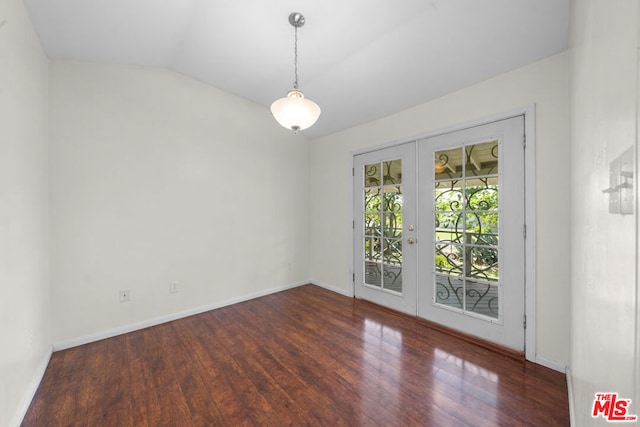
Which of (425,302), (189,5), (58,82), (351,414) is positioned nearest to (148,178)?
(58,82)

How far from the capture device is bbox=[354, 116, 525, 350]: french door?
7.27 feet

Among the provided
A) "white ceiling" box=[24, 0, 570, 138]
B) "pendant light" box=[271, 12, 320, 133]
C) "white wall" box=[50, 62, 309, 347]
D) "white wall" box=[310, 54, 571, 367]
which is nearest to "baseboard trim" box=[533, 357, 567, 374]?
"white wall" box=[310, 54, 571, 367]

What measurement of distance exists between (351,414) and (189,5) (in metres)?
3.19

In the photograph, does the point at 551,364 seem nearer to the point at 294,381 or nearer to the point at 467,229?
the point at 467,229

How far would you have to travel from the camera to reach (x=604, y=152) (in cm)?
80

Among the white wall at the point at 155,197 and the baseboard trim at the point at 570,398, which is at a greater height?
the white wall at the point at 155,197

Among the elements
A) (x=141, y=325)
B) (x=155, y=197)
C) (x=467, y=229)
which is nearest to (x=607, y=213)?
(x=467, y=229)

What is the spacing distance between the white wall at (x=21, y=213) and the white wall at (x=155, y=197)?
0.66 feet

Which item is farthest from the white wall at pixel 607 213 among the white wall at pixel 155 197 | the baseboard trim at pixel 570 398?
the white wall at pixel 155 197

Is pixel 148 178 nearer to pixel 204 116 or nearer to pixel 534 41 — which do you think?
pixel 204 116

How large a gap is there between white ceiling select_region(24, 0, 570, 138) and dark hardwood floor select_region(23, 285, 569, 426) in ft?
8.25

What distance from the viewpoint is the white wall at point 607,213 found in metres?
0.56

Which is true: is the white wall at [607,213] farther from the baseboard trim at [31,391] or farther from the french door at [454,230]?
the baseboard trim at [31,391]

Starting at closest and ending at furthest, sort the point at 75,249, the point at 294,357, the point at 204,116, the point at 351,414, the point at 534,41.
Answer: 1. the point at 351,414
2. the point at 534,41
3. the point at 294,357
4. the point at 75,249
5. the point at 204,116
